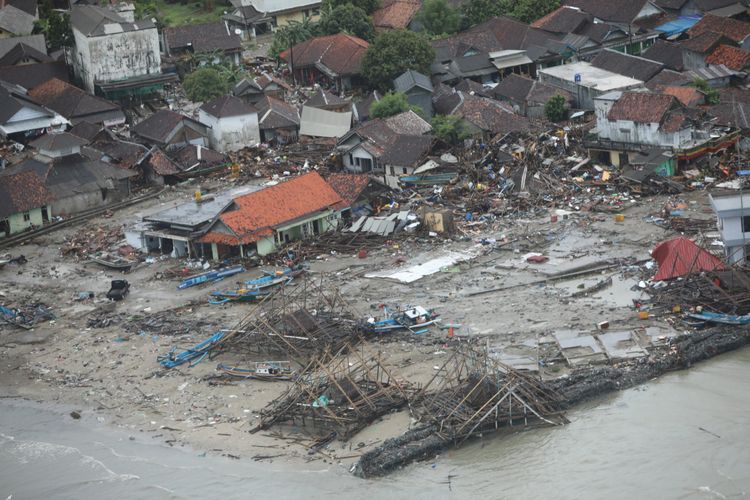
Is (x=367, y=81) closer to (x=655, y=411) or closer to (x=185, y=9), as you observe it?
(x=185, y=9)

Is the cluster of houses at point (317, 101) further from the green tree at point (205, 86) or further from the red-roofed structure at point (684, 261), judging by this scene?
the red-roofed structure at point (684, 261)

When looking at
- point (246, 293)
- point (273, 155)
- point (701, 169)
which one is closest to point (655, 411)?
point (246, 293)

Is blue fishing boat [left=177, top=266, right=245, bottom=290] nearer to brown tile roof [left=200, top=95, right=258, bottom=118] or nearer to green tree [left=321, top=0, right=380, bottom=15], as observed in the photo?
brown tile roof [left=200, top=95, right=258, bottom=118]

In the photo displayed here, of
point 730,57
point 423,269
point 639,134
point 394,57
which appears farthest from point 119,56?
point 730,57

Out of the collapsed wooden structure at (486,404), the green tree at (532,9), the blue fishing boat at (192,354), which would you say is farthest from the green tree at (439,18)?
the collapsed wooden structure at (486,404)

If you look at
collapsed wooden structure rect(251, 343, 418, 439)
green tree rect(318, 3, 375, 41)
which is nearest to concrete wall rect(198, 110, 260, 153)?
green tree rect(318, 3, 375, 41)

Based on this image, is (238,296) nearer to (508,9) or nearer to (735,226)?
(735,226)

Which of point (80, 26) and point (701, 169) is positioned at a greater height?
point (80, 26)
